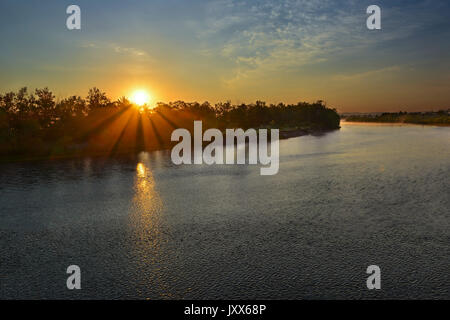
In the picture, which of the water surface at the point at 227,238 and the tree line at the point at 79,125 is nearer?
the water surface at the point at 227,238

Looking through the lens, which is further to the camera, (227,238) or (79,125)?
(79,125)

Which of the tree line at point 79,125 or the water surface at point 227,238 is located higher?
the tree line at point 79,125

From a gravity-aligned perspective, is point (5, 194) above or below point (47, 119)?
below

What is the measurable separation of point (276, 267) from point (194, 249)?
3.14 m

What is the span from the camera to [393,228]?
13672 mm

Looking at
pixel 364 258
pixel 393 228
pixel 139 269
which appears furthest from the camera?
pixel 393 228

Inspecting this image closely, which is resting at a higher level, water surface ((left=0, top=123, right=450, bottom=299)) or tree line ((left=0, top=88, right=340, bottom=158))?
tree line ((left=0, top=88, right=340, bottom=158))

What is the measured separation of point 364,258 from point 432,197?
12.1 metres

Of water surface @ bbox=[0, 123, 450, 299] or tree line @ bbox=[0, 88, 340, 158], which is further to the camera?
tree line @ bbox=[0, 88, 340, 158]
